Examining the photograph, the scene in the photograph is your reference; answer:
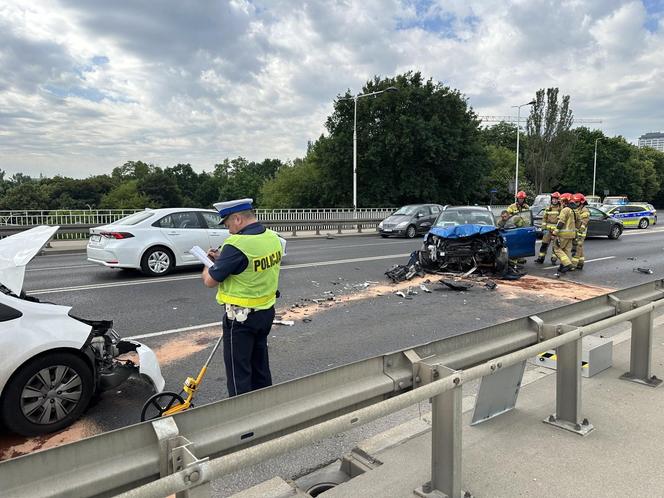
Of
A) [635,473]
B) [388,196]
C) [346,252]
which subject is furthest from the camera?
[388,196]

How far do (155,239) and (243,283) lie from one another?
802cm

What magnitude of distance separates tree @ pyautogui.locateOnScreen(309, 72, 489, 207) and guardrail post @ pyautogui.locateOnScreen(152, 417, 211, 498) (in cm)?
3878

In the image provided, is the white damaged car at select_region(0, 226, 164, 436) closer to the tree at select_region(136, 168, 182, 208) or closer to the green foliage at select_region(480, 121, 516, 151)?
the tree at select_region(136, 168, 182, 208)

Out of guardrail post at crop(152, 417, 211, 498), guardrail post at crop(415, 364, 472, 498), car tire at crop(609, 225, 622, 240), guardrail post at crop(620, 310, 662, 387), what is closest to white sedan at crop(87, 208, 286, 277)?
guardrail post at crop(620, 310, 662, 387)

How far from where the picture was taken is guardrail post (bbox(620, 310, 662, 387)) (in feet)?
13.4

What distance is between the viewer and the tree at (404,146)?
40062mm

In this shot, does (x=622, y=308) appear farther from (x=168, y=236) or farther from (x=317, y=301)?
(x=168, y=236)

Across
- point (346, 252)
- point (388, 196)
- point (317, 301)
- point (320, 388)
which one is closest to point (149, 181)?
point (388, 196)

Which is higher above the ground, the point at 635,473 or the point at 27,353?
the point at 27,353

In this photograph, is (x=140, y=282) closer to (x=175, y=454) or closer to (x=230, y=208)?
(x=230, y=208)

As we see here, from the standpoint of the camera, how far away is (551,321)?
357 centimetres

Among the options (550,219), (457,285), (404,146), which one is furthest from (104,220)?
(404,146)

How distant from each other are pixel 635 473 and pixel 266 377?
259cm

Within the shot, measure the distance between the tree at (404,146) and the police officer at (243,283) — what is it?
1443 inches
